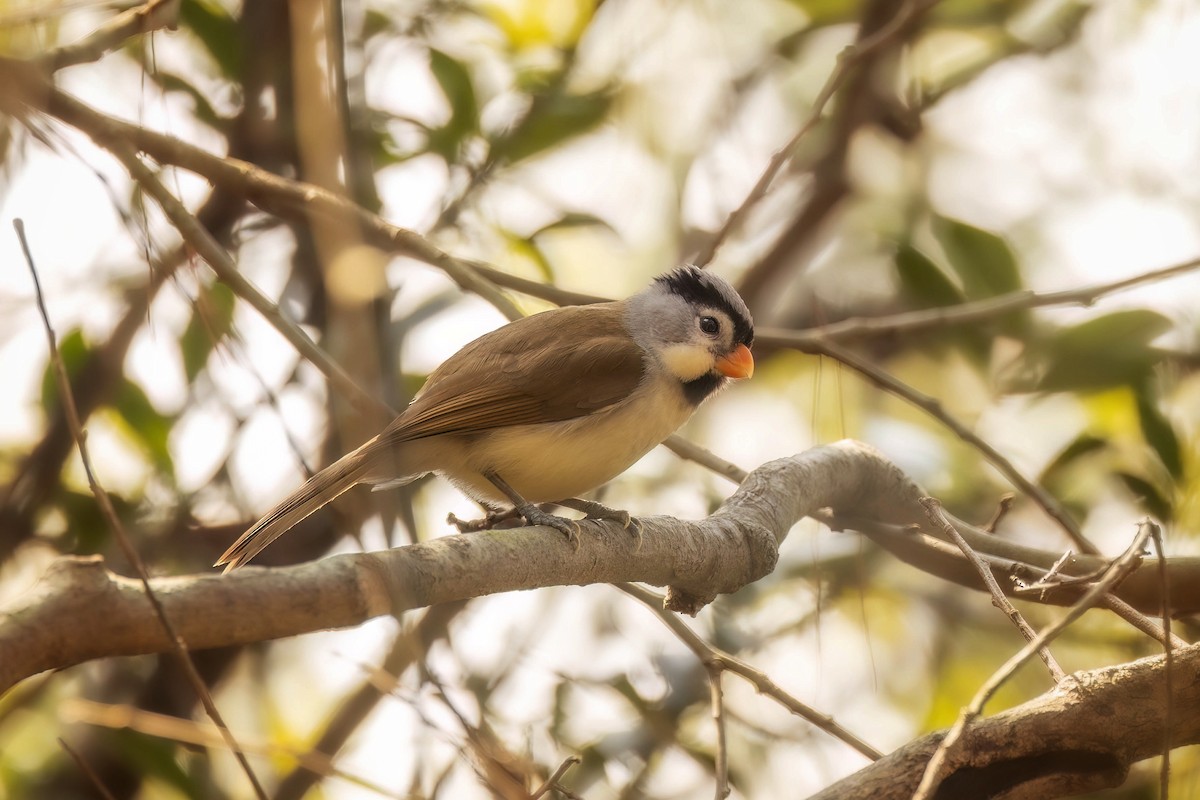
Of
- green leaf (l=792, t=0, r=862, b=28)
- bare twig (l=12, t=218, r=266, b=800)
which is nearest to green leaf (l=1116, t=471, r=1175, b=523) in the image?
bare twig (l=12, t=218, r=266, b=800)

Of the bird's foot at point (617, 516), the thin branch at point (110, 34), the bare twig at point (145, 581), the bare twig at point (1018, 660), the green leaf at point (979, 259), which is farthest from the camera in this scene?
the green leaf at point (979, 259)

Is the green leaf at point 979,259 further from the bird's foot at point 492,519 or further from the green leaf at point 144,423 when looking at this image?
the green leaf at point 144,423

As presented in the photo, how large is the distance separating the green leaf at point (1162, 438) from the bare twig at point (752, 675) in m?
1.66

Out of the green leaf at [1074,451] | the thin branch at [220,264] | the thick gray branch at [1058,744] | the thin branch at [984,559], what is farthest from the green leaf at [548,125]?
the thick gray branch at [1058,744]

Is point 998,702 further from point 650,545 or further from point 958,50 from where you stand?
point 958,50

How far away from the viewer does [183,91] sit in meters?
4.52

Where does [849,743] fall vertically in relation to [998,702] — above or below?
below

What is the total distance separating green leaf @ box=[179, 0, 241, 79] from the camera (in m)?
4.56

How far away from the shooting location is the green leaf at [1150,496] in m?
3.85

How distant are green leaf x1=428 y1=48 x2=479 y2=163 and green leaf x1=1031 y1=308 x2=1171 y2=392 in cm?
233

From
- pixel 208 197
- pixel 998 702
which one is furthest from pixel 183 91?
pixel 998 702

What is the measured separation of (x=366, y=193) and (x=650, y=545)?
223 cm

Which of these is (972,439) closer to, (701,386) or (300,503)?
(701,386)

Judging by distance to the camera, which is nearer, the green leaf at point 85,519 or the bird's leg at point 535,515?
the bird's leg at point 535,515
